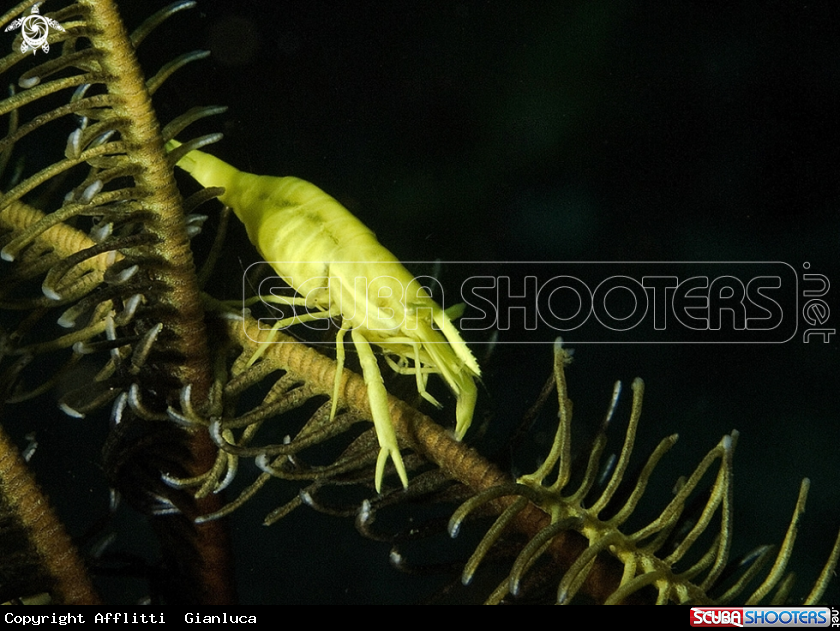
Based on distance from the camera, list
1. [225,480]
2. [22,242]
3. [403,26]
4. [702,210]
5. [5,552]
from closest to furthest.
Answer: [22,242], [5,552], [225,480], [403,26], [702,210]

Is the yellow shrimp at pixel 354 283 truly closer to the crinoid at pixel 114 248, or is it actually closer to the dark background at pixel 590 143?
the crinoid at pixel 114 248

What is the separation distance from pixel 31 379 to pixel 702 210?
3455mm

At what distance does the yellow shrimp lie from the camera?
1780 mm

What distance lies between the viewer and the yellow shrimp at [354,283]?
5.84ft

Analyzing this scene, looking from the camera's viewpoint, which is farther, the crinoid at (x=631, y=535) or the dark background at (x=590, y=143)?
the dark background at (x=590, y=143)

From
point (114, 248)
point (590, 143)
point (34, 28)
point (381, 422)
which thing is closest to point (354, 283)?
point (381, 422)

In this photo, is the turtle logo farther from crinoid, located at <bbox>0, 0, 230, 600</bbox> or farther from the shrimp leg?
the shrimp leg

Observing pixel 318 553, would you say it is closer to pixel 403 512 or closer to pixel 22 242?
pixel 403 512

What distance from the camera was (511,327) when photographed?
2740 millimetres

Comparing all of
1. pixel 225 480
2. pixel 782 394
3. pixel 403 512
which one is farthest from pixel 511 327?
pixel 225 480

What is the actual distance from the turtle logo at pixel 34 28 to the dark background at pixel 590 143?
114cm

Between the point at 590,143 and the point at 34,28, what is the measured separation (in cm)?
203

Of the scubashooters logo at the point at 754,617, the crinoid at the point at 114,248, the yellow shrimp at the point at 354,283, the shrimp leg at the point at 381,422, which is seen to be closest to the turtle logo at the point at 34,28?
the crinoid at the point at 114,248

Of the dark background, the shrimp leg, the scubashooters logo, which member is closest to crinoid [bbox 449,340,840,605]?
the scubashooters logo
